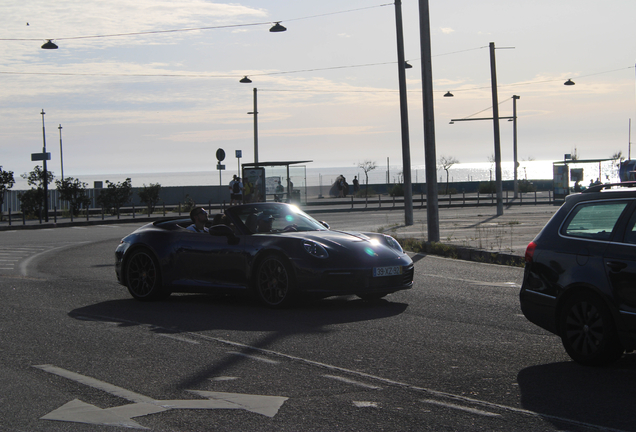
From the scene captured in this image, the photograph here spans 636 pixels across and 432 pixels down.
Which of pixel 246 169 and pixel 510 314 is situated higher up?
pixel 246 169

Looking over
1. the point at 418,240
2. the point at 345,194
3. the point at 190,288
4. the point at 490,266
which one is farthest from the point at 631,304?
the point at 345,194

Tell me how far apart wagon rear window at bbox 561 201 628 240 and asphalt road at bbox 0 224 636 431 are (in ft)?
3.41

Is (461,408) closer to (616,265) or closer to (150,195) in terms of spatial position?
(616,265)

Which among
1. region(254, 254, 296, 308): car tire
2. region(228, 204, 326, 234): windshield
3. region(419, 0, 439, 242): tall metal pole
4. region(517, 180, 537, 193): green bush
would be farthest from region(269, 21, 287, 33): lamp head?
region(517, 180, 537, 193): green bush

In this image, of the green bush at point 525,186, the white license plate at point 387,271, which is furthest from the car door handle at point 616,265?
the green bush at point 525,186

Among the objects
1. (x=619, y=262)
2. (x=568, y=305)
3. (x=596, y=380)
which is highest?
(x=619, y=262)

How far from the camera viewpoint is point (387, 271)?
8758 millimetres

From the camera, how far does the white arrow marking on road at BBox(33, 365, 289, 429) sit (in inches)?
182

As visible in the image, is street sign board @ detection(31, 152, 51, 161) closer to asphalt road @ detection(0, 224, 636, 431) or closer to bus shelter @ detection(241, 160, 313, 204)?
bus shelter @ detection(241, 160, 313, 204)

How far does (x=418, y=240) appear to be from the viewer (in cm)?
1733

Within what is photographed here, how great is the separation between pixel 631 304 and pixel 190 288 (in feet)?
19.0

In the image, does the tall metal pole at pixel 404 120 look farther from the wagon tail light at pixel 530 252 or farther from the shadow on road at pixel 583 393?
the shadow on road at pixel 583 393

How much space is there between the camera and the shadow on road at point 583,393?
14.6ft

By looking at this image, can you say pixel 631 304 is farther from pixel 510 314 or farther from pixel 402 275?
→ pixel 402 275
